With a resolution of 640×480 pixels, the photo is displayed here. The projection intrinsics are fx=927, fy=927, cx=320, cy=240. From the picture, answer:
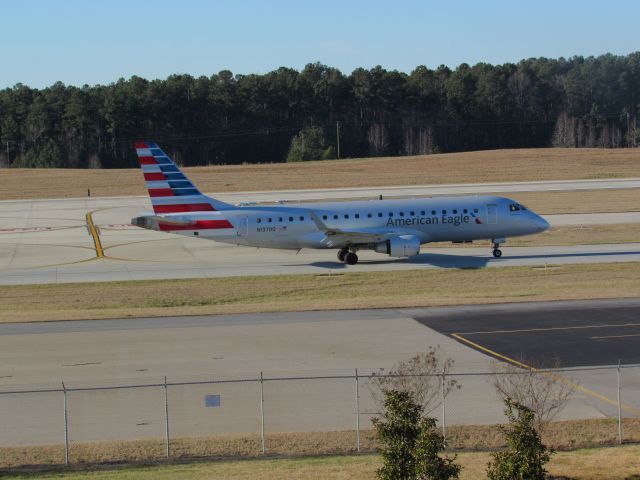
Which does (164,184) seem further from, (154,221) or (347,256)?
(347,256)

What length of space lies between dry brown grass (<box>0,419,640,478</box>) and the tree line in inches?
5482

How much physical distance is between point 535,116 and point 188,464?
567ft

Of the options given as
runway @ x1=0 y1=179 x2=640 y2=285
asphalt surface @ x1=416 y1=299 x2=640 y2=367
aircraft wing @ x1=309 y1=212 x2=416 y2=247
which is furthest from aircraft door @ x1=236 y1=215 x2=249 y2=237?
asphalt surface @ x1=416 y1=299 x2=640 y2=367

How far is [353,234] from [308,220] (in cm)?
270

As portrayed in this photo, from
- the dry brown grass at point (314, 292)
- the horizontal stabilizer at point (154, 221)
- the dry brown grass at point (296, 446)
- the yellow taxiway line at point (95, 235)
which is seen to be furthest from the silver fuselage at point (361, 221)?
the dry brown grass at point (296, 446)

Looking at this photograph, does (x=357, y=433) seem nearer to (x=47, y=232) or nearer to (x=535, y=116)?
(x=47, y=232)

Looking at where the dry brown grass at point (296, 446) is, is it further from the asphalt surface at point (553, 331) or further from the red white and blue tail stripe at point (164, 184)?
the red white and blue tail stripe at point (164, 184)

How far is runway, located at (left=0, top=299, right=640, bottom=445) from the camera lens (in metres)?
23.2

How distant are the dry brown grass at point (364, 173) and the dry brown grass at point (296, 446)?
296 ft

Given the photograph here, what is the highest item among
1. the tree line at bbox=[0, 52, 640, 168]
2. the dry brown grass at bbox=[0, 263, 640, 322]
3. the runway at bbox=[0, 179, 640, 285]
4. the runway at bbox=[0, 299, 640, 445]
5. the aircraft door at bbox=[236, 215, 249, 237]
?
the tree line at bbox=[0, 52, 640, 168]

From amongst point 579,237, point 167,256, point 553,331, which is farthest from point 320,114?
point 553,331

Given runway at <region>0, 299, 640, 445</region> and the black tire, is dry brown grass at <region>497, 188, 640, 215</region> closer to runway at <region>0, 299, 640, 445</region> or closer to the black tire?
the black tire

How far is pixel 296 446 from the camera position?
21.2m

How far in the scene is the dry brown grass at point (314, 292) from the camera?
38.9 meters
